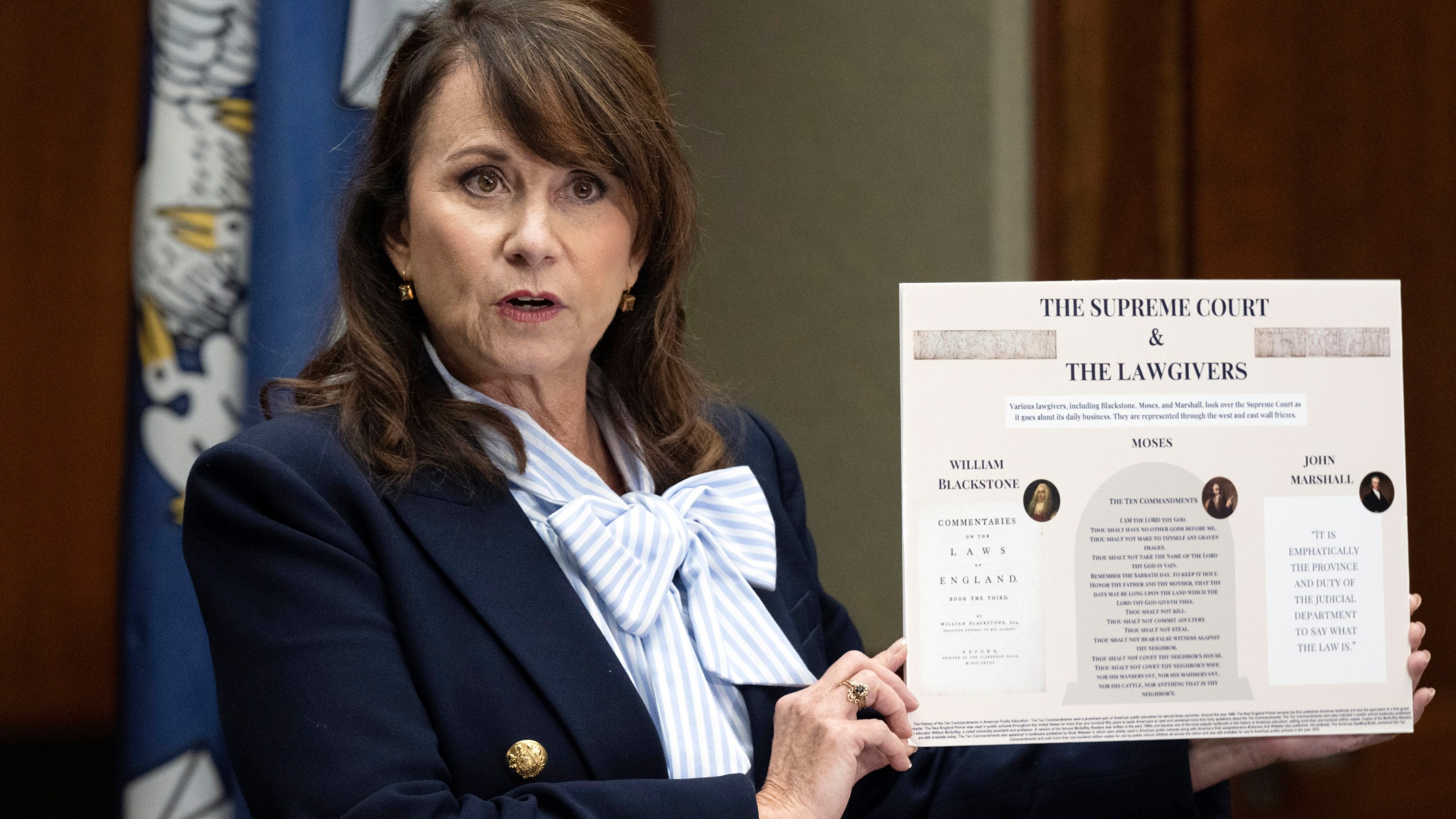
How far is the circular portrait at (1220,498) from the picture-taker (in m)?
1.39

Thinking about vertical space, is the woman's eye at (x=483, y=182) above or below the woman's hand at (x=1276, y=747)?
above

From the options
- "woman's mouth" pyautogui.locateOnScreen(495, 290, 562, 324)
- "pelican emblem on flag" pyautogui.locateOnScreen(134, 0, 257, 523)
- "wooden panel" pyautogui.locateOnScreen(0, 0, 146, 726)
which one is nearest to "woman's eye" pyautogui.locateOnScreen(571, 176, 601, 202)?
"woman's mouth" pyautogui.locateOnScreen(495, 290, 562, 324)

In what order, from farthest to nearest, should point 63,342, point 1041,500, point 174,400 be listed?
point 63,342, point 174,400, point 1041,500

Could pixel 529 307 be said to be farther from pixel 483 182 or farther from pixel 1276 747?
pixel 1276 747

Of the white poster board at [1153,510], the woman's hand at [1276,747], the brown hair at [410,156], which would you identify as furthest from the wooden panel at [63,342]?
the woman's hand at [1276,747]

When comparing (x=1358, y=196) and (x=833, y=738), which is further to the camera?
(x=1358, y=196)

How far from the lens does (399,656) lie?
1.25 metres

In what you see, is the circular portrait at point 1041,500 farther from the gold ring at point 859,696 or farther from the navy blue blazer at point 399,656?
the navy blue blazer at point 399,656

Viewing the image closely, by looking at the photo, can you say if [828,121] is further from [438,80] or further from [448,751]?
[448,751]

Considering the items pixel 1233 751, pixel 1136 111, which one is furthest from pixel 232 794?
pixel 1136 111

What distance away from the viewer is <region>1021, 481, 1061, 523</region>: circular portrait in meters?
1.37

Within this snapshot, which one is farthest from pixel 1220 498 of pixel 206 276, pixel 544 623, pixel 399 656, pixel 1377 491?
pixel 206 276

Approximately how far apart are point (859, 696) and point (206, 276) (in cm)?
119

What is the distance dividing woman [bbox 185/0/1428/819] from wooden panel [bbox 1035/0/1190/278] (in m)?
1.01
